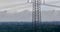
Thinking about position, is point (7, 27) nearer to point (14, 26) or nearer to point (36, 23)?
Answer: point (14, 26)

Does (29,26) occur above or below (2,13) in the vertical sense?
below

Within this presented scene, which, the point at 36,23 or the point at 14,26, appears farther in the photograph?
the point at 14,26

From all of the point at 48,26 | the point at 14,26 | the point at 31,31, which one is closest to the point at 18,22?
the point at 14,26

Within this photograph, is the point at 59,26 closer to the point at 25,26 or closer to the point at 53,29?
the point at 53,29

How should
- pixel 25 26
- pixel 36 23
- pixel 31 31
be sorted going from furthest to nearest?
1. pixel 25 26
2. pixel 31 31
3. pixel 36 23

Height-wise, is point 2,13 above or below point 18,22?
above

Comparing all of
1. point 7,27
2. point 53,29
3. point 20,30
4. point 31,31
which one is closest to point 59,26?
point 53,29

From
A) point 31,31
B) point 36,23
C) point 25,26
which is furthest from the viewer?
point 25,26

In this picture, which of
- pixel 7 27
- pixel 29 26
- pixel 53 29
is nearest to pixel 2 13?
pixel 7 27

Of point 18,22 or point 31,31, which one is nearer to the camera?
point 31,31
